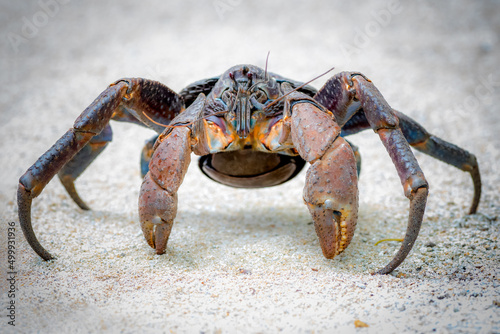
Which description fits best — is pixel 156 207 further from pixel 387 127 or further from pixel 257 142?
pixel 387 127

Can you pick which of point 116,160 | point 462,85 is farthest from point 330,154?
point 462,85

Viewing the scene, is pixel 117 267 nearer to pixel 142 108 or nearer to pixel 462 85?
pixel 142 108

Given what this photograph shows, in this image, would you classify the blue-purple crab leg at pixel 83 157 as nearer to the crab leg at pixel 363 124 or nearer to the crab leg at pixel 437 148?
the crab leg at pixel 363 124

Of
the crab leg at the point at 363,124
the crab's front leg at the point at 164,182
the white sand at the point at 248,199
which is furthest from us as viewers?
the crab leg at the point at 363,124

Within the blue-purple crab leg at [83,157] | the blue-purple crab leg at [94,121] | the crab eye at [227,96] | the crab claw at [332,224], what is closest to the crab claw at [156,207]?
the blue-purple crab leg at [94,121]

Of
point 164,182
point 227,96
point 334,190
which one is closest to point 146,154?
point 227,96

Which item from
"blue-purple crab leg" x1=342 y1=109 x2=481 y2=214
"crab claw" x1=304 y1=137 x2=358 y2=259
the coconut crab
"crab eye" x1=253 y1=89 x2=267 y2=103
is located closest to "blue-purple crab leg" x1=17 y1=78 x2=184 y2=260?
the coconut crab
